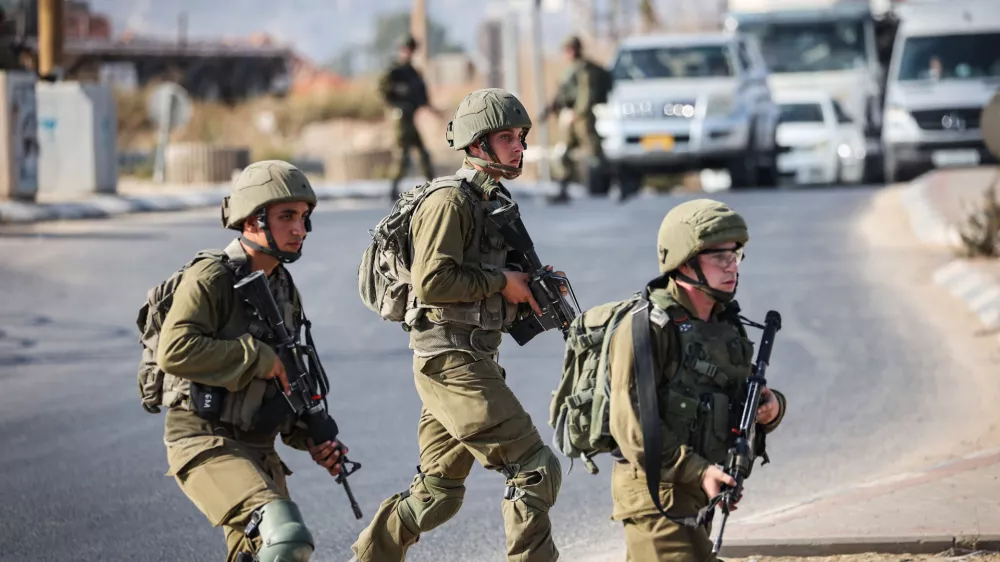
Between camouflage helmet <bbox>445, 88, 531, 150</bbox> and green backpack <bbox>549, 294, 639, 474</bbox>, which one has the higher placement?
camouflage helmet <bbox>445, 88, 531, 150</bbox>

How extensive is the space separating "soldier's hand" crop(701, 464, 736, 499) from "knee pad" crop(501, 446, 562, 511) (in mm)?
932

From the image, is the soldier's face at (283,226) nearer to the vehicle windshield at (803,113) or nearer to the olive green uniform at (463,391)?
the olive green uniform at (463,391)

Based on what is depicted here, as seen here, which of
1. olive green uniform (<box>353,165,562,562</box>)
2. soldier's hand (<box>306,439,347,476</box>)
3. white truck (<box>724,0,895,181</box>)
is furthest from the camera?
white truck (<box>724,0,895,181</box>)

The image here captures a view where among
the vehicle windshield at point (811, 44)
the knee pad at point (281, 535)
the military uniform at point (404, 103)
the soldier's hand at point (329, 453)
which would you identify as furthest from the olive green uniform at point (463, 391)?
the vehicle windshield at point (811, 44)

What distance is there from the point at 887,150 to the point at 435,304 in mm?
21606

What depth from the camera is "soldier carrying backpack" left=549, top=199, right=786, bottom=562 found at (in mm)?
4379

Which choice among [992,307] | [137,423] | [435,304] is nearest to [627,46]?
[992,307]

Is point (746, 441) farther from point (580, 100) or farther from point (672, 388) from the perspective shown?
point (580, 100)

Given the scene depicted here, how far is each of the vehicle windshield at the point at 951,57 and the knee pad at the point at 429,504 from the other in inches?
862

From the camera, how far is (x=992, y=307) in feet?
40.3

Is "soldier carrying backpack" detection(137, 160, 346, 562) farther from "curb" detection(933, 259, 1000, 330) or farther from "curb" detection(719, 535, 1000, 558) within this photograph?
"curb" detection(933, 259, 1000, 330)

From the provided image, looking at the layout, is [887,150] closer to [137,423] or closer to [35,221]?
[35,221]

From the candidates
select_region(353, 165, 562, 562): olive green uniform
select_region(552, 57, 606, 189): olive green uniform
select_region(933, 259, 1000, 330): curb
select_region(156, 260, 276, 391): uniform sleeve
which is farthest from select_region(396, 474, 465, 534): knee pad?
select_region(552, 57, 606, 189): olive green uniform

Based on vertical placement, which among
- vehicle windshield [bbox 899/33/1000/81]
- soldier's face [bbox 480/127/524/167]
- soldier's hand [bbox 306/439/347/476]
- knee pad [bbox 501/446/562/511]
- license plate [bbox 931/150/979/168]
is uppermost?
vehicle windshield [bbox 899/33/1000/81]
